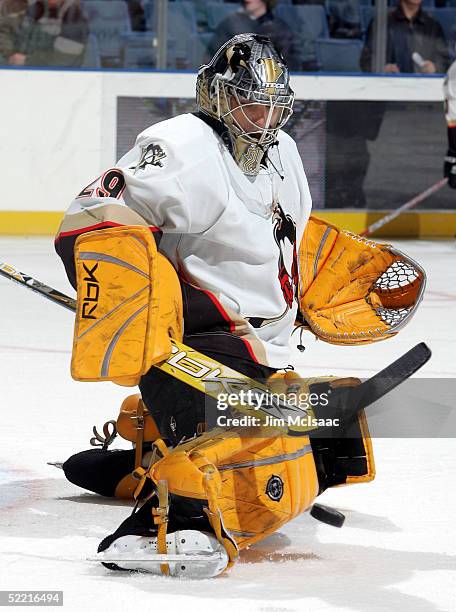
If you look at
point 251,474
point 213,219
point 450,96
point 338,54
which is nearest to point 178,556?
point 251,474

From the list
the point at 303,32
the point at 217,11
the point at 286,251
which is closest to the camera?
the point at 286,251

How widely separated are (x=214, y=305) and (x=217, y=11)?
4977 mm

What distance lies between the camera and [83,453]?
2.48m

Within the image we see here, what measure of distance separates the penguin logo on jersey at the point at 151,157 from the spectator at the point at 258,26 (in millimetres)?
4862

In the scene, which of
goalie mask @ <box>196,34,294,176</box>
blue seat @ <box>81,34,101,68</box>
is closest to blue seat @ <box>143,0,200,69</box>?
blue seat @ <box>81,34,101,68</box>

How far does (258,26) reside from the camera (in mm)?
6914

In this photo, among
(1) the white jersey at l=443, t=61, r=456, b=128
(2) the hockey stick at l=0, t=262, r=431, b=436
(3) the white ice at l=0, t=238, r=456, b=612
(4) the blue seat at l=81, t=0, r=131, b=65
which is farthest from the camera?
(4) the blue seat at l=81, t=0, r=131, b=65

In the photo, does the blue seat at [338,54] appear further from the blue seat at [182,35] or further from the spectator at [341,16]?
the blue seat at [182,35]

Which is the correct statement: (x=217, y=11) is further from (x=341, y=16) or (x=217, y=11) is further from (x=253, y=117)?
(x=253, y=117)

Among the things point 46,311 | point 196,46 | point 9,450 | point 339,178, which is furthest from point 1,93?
point 9,450

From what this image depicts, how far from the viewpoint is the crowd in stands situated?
6.72 metres

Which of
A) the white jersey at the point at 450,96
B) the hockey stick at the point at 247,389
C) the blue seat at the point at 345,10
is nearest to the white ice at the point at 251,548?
the hockey stick at the point at 247,389

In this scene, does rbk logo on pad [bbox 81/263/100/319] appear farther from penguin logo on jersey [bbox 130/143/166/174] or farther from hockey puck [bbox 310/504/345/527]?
hockey puck [bbox 310/504/345/527]

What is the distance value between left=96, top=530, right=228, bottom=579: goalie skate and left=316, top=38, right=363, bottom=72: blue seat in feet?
17.4
